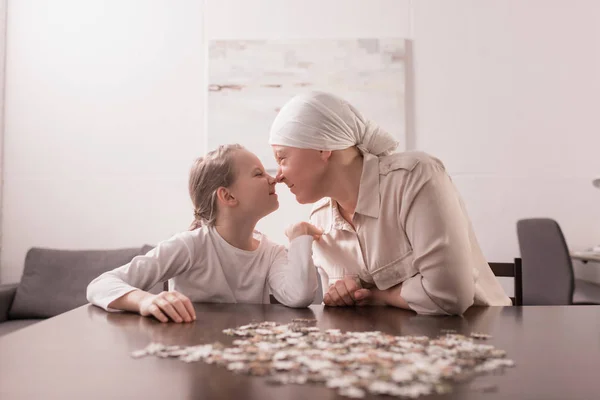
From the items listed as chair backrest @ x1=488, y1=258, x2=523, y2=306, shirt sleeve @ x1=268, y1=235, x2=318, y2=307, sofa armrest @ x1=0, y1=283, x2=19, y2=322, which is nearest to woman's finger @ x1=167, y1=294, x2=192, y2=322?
shirt sleeve @ x1=268, y1=235, x2=318, y2=307

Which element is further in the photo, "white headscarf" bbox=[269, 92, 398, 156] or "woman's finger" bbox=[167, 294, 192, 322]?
"white headscarf" bbox=[269, 92, 398, 156]

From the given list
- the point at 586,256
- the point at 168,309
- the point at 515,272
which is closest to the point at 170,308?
the point at 168,309

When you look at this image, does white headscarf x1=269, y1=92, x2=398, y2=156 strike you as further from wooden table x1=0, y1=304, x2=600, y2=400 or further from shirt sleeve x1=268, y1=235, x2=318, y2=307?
wooden table x1=0, y1=304, x2=600, y2=400

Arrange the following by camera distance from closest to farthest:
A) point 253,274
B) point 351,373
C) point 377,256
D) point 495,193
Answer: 1. point 351,373
2. point 377,256
3. point 253,274
4. point 495,193

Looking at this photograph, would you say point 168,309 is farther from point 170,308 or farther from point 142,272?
point 142,272

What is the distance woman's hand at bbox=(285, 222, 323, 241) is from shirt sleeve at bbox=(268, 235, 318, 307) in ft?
0.11

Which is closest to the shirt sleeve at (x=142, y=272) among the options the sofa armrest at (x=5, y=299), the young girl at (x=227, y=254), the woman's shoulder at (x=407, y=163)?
the young girl at (x=227, y=254)

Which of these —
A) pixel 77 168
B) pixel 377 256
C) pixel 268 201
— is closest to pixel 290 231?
pixel 268 201

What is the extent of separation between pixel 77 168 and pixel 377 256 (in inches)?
142

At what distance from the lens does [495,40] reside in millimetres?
4551

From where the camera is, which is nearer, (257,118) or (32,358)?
(32,358)

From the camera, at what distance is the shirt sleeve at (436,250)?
5.13 ft

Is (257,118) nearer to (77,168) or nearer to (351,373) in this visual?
(77,168)

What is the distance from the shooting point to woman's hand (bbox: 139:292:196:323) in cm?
138
